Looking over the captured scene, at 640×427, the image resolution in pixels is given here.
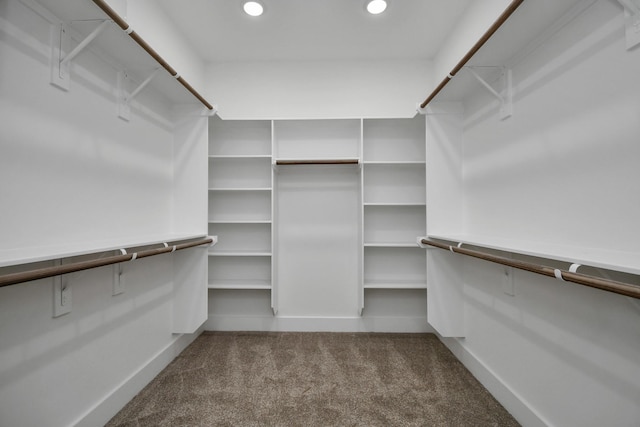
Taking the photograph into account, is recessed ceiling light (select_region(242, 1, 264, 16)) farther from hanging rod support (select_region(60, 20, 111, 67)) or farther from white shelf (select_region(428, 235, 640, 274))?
white shelf (select_region(428, 235, 640, 274))

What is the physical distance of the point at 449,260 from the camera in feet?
6.59

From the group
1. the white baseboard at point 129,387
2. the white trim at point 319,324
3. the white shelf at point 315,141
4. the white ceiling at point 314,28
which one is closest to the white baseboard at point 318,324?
the white trim at point 319,324

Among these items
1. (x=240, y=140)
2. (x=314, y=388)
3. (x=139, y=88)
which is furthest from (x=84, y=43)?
(x=314, y=388)

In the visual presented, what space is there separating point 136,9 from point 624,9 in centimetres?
241

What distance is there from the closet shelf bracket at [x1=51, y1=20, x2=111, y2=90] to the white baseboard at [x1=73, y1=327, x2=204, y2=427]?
158 cm

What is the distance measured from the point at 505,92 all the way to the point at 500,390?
5.71 ft

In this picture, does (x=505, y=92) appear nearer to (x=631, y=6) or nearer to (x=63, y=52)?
(x=631, y=6)

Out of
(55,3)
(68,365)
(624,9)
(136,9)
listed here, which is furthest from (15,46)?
(624,9)

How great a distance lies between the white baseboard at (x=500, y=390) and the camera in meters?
1.30

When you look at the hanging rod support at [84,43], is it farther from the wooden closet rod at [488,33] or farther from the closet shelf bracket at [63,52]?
the wooden closet rod at [488,33]

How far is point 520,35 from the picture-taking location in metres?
1.26

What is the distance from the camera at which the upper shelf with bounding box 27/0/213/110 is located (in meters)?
1.08

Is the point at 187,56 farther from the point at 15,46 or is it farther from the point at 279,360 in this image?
the point at 279,360

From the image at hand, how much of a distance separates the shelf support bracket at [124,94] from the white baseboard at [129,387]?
5.14 feet
